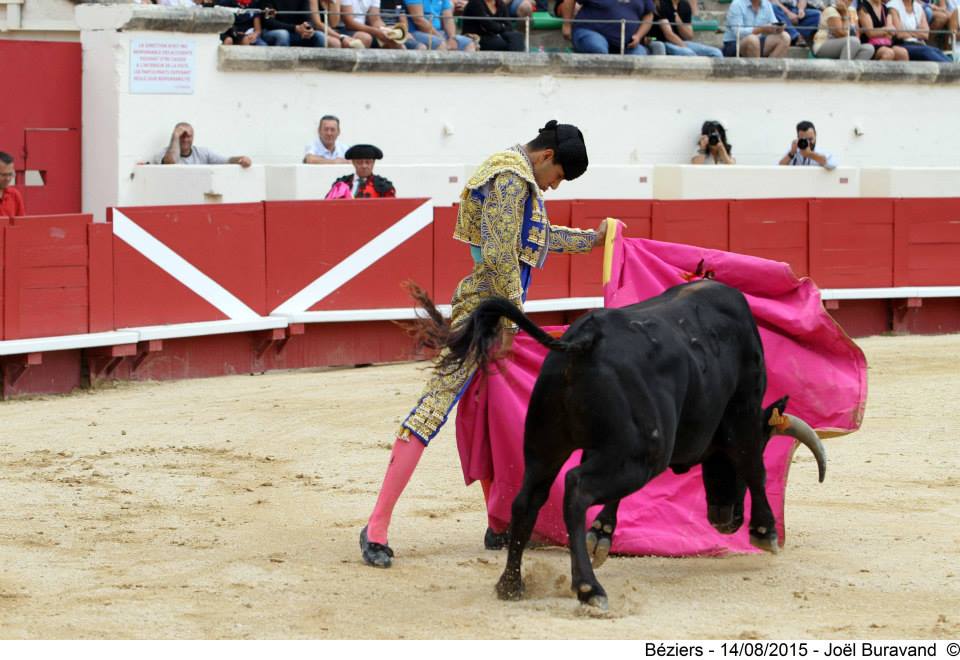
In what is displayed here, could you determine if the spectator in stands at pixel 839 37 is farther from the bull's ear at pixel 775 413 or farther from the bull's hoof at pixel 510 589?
the bull's hoof at pixel 510 589

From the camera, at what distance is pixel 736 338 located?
4.43 m

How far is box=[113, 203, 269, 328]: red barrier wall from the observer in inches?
324

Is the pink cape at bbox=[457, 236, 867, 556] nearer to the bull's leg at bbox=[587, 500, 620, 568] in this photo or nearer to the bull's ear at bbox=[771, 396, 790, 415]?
the bull's ear at bbox=[771, 396, 790, 415]

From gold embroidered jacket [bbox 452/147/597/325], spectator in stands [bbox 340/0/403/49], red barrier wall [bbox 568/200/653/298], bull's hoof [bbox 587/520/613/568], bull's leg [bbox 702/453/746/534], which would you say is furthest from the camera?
spectator in stands [bbox 340/0/403/49]

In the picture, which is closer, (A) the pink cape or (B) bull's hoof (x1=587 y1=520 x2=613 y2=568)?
(B) bull's hoof (x1=587 y1=520 x2=613 y2=568)

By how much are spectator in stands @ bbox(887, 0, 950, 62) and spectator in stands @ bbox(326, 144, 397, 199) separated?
6431 millimetres

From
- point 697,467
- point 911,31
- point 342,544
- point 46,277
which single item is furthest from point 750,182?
point 342,544

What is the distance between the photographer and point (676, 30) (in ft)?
43.9

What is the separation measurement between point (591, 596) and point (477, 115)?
8628 mm

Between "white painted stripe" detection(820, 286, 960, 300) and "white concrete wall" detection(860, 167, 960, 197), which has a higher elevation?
"white concrete wall" detection(860, 167, 960, 197)

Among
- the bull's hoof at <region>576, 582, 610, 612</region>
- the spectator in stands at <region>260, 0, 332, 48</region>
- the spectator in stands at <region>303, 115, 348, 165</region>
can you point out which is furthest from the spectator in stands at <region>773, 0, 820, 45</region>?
the bull's hoof at <region>576, 582, 610, 612</region>

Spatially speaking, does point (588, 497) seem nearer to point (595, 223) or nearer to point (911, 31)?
point (595, 223)

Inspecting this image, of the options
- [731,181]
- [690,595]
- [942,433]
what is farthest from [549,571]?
[731,181]

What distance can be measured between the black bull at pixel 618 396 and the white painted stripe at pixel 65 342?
3798 millimetres
